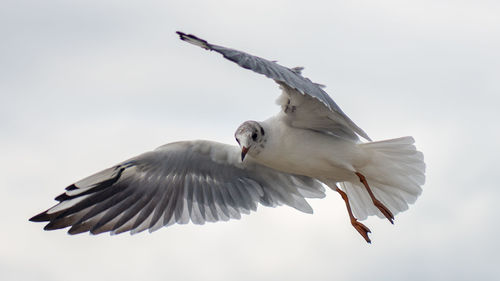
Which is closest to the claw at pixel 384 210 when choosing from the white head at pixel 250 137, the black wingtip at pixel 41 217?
the white head at pixel 250 137

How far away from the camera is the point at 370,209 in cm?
756

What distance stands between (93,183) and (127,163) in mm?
342

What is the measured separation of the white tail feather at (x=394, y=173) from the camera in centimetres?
707

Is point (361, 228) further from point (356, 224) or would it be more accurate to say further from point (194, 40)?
point (194, 40)

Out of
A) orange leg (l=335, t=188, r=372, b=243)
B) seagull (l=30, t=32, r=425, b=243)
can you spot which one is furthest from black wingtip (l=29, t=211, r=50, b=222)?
orange leg (l=335, t=188, r=372, b=243)

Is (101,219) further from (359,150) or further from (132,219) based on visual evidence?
(359,150)

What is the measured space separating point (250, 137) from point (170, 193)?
132 cm

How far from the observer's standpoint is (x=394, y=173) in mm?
7160

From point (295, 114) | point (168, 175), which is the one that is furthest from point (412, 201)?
point (168, 175)

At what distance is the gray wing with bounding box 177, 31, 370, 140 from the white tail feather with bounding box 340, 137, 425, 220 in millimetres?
228

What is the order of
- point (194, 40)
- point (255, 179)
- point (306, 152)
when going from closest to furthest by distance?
point (194, 40) → point (306, 152) → point (255, 179)

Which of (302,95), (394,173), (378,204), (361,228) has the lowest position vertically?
(361,228)

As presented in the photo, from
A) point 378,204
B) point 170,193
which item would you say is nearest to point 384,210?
point 378,204

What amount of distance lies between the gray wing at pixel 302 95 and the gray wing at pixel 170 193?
756 mm
